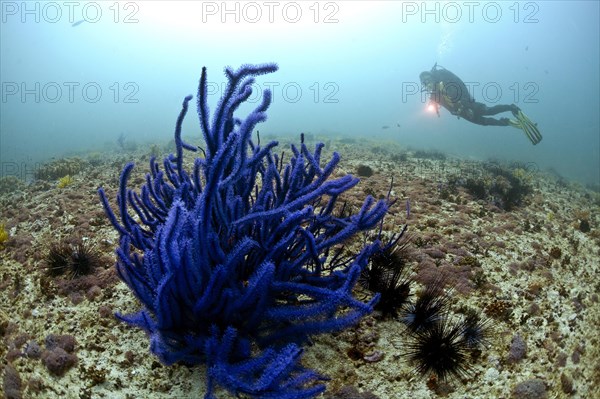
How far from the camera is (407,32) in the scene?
17825cm

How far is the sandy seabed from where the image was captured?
2.75 meters

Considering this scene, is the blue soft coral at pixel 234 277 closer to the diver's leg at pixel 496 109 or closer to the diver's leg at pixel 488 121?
the diver's leg at pixel 488 121

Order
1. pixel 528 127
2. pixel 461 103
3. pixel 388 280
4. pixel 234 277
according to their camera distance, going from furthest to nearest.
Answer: pixel 461 103, pixel 528 127, pixel 388 280, pixel 234 277

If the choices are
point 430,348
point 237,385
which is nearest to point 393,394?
point 430,348

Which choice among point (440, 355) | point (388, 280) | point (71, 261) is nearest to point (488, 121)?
point (388, 280)

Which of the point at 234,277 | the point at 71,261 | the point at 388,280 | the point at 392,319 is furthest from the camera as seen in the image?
the point at 71,261

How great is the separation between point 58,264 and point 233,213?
292 centimetres

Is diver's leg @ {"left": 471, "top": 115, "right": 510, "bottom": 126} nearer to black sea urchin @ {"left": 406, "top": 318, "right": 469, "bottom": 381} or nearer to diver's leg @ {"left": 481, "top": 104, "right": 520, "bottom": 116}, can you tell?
diver's leg @ {"left": 481, "top": 104, "right": 520, "bottom": 116}

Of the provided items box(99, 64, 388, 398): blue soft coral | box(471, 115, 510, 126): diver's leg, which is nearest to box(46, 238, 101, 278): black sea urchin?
box(99, 64, 388, 398): blue soft coral

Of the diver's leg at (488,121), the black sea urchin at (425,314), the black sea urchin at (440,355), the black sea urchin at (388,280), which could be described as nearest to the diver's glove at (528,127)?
the diver's leg at (488,121)

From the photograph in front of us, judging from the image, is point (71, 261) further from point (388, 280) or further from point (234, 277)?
point (388, 280)

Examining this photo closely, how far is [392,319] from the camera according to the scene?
3.33 m

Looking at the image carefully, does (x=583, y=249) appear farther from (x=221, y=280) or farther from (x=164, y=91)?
(x=164, y=91)

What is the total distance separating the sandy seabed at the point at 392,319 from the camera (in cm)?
275
